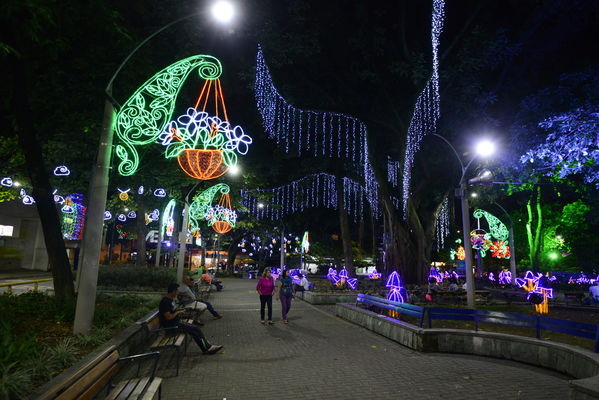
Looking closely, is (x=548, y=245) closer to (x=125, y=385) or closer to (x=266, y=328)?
(x=266, y=328)

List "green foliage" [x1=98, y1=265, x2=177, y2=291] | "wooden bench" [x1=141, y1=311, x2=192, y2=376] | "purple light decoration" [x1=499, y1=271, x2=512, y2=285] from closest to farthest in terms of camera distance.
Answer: "wooden bench" [x1=141, y1=311, x2=192, y2=376] < "green foliage" [x1=98, y1=265, x2=177, y2=291] < "purple light decoration" [x1=499, y1=271, x2=512, y2=285]

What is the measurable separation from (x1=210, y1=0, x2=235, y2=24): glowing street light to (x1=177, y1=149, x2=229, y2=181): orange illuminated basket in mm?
3651

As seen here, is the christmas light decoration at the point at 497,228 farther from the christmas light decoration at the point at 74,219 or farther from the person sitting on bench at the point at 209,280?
the christmas light decoration at the point at 74,219

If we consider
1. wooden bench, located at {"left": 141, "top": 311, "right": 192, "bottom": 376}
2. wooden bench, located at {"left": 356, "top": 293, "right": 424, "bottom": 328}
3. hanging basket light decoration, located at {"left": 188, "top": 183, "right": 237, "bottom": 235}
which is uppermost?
hanging basket light decoration, located at {"left": 188, "top": 183, "right": 237, "bottom": 235}

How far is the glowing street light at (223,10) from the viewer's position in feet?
24.9

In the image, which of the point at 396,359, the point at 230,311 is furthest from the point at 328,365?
the point at 230,311

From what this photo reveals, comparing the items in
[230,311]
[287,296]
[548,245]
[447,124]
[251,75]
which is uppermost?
[251,75]

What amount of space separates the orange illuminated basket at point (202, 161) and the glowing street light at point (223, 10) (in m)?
3.65

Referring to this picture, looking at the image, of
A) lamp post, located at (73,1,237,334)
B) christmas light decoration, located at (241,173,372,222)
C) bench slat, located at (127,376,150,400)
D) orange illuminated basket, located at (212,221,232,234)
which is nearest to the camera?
bench slat, located at (127,376,150,400)

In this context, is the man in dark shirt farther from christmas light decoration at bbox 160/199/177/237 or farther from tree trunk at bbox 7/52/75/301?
christmas light decoration at bbox 160/199/177/237

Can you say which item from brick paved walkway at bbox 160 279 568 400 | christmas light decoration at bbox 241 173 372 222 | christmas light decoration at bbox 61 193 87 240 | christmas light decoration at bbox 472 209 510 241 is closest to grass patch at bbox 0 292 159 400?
brick paved walkway at bbox 160 279 568 400

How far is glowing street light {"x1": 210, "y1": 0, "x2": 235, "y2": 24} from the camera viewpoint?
759 cm

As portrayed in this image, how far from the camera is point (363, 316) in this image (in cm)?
1141

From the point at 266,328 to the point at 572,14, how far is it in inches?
719
